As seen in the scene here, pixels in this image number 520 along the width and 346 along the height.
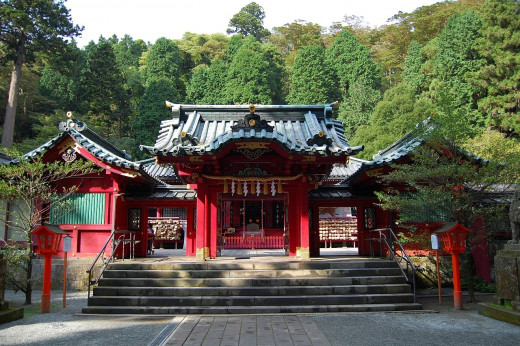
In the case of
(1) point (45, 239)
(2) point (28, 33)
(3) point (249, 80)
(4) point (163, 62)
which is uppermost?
(4) point (163, 62)

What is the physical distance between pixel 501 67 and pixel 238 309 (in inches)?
1134

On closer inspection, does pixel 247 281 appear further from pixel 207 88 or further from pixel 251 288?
pixel 207 88

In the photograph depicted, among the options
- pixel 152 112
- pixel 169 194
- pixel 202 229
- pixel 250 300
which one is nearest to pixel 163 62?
pixel 152 112

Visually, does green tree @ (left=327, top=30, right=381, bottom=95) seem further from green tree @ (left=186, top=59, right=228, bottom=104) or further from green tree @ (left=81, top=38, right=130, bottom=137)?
green tree @ (left=81, top=38, right=130, bottom=137)

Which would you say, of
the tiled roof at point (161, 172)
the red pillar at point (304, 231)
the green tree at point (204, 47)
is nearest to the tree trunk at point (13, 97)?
the tiled roof at point (161, 172)

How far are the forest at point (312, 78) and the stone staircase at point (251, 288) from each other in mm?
11570

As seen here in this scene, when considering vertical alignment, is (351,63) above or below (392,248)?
above

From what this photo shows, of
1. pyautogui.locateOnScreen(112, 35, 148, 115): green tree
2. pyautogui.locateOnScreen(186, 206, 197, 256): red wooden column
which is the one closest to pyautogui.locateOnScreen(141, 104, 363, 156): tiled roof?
pyautogui.locateOnScreen(186, 206, 197, 256): red wooden column

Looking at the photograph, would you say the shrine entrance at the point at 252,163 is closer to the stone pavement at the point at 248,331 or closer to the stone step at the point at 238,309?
the stone step at the point at 238,309

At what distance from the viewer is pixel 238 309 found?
9453 millimetres

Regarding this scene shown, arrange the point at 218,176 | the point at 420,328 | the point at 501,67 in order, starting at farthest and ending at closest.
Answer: the point at 501,67, the point at 218,176, the point at 420,328

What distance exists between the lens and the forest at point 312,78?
29141mm

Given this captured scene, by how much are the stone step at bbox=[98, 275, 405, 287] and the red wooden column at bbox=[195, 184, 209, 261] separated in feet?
6.48

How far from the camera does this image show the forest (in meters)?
29.1
